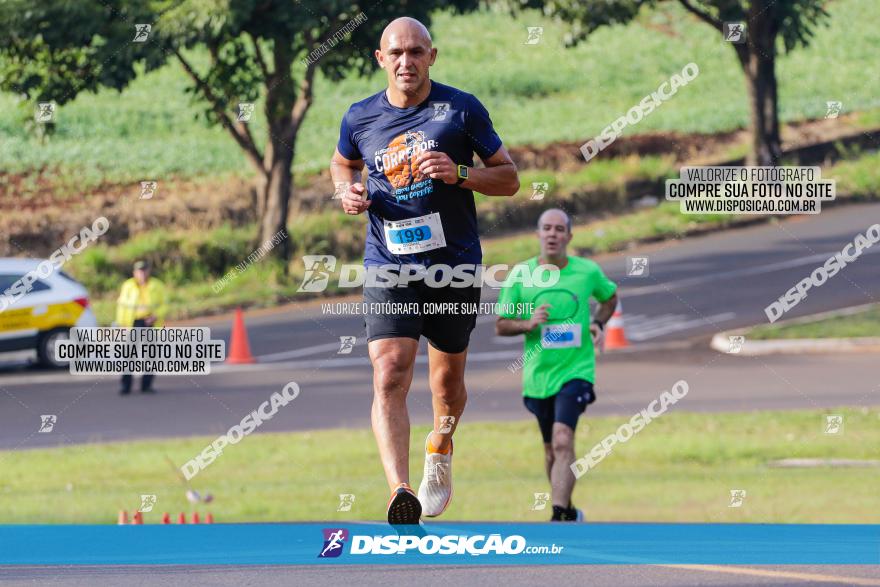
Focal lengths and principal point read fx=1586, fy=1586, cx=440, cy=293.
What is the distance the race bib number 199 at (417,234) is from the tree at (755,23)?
14908 mm

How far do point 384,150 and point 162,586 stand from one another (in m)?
2.10

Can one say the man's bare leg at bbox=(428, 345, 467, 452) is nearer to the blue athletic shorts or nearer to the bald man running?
the bald man running

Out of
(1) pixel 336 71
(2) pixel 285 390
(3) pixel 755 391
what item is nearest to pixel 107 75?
(1) pixel 336 71

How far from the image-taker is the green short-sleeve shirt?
384 inches

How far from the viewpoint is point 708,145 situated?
101 ft

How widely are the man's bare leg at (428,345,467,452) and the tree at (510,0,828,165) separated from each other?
14576 millimetres

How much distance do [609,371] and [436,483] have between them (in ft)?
39.0

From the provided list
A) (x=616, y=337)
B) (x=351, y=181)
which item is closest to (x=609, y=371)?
(x=616, y=337)

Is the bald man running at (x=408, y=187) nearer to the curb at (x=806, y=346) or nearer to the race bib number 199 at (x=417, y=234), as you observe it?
the race bib number 199 at (x=417, y=234)

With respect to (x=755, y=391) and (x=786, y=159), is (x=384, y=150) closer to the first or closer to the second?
(x=755, y=391)

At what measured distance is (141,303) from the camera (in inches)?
687

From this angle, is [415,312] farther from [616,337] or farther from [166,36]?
[616,337]

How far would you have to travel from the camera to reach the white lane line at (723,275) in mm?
24547

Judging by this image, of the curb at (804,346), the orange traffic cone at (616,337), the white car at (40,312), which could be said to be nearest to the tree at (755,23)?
the orange traffic cone at (616,337)
